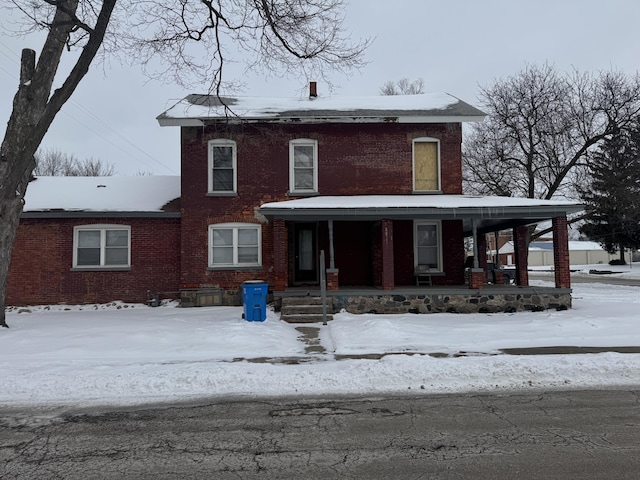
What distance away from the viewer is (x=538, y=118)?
24422 mm

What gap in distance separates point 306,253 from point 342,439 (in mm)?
11972

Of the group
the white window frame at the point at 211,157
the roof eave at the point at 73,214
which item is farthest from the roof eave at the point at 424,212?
the roof eave at the point at 73,214

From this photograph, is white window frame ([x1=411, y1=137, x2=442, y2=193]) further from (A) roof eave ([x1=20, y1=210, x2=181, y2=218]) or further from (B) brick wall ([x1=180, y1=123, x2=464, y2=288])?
(A) roof eave ([x1=20, y1=210, x2=181, y2=218])

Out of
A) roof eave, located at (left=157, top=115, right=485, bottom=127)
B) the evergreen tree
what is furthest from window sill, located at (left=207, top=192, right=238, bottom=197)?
the evergreen tree

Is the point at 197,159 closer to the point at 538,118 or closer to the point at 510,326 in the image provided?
the point at 510,326

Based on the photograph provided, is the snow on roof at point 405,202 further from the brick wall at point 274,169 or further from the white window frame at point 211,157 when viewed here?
the white window frame at point 211,157

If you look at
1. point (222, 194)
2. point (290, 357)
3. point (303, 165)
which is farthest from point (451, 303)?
point (222, 194)

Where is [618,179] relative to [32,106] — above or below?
above

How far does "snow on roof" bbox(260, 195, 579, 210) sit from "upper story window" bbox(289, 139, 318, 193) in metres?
0.77

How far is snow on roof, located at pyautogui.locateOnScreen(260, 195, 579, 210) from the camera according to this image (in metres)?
13.1

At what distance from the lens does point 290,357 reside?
25.7 ft

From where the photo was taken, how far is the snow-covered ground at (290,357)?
20.1 ft

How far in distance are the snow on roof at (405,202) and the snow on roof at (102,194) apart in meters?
4.87

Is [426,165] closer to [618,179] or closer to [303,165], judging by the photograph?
[303,165]
